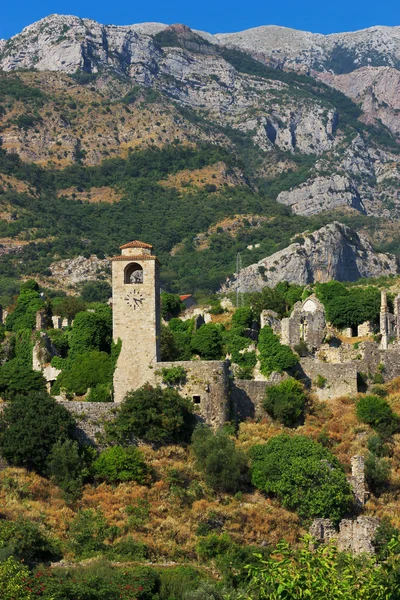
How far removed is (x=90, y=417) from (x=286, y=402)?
32.4 ft

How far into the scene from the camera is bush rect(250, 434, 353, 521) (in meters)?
44.1

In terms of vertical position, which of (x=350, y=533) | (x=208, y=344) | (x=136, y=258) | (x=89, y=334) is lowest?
(x=350, y=533)

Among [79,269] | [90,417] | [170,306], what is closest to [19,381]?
[90,417]

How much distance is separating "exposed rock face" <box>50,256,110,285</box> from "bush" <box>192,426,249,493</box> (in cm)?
8855

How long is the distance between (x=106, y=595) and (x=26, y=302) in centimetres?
3517

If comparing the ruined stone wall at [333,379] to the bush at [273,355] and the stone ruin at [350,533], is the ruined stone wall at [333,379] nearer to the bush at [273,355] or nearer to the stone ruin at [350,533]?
the bush at [273,355]

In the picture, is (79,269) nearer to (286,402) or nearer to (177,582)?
(286,402)

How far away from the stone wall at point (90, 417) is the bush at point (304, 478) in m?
6.45

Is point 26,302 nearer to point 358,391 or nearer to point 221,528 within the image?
point 358,391

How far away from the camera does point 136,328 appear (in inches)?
1970

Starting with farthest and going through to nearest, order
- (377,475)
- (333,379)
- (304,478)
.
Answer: (333,379)
(377,475)
(304,478)

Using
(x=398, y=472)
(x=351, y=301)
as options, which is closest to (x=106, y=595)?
(x=398, y=472)

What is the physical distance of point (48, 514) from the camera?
Answer: 41.1m

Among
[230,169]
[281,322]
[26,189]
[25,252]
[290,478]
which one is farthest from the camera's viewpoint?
[230,169]
